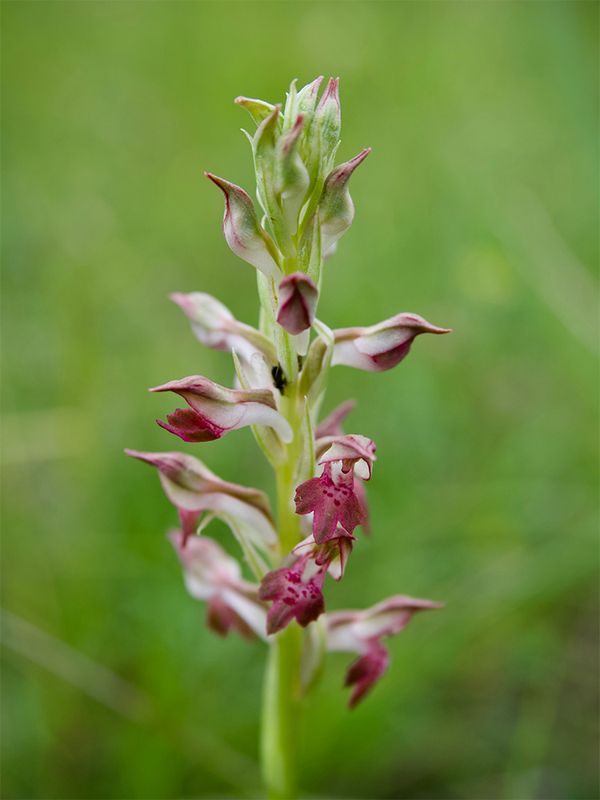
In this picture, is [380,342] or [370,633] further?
[370,633]

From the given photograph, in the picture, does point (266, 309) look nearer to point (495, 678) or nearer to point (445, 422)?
point (495, 678)

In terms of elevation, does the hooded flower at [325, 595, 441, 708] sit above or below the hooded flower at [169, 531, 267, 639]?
below

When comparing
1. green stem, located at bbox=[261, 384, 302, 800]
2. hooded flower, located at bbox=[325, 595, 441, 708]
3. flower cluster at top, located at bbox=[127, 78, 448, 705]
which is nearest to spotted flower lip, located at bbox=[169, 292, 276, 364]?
flower cluster at top, located at bbox=[127, 78, 448, 705]

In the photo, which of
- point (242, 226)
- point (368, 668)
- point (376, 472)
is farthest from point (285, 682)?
point (376, 472)

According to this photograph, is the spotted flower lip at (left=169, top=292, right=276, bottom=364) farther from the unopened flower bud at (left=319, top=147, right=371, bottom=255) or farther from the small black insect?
the unopened flower bud at (left=319, top=147, right=371, bottom=255)

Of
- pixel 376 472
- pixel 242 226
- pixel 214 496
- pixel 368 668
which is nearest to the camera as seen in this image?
pixel 242 226

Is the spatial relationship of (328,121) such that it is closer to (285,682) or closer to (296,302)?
(296,302)

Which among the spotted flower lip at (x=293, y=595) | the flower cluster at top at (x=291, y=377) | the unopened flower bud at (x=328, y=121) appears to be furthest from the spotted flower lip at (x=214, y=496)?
the unopened flower bud at (x=328, y=121)

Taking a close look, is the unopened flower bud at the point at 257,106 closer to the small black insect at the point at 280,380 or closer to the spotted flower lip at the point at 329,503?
the small black insect at the point at 280,380
